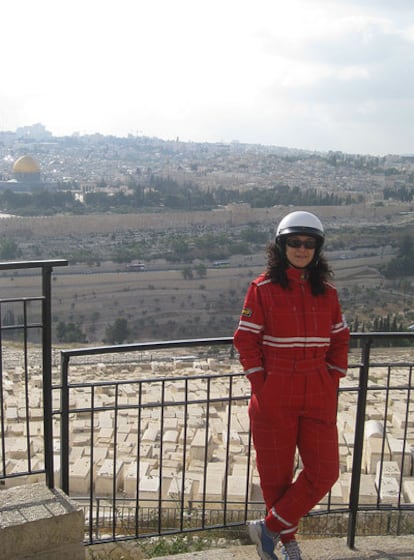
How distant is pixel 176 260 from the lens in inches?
1457

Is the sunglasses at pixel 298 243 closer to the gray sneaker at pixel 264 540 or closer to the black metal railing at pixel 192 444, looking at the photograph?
the black metal railing at pixel 192 444

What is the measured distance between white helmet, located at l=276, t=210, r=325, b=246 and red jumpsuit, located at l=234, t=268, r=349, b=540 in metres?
0.11

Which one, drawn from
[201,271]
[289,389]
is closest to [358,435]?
[289,389]

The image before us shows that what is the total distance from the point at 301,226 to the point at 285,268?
13 cm

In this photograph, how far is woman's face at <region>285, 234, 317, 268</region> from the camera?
1814 millimetres

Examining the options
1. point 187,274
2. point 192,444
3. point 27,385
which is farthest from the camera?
point 187,274

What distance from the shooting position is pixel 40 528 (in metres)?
1.90

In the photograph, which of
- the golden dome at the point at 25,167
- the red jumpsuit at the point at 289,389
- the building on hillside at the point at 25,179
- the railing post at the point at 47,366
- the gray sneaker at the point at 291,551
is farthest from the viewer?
the golden dome at the point at 25,167

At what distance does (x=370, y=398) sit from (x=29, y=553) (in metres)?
12.2

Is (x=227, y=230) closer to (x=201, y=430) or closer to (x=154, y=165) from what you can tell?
(x=201, y=430)

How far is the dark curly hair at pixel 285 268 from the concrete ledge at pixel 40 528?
37.1 inches

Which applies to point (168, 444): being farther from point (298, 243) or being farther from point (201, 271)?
point (201, 271)

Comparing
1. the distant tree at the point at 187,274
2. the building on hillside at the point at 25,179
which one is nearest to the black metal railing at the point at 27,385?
the distant tree at the point at 187,274

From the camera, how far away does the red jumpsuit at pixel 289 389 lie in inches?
68.1
